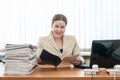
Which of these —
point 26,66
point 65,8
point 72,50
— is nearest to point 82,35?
point 65,8

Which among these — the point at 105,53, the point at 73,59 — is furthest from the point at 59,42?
the point at 105,53

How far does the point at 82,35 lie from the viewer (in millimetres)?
3803

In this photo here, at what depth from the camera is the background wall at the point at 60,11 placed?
3764 millimetres

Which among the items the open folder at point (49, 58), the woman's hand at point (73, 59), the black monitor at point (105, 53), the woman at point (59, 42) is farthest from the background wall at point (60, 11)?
the black monitor at point (105, 53)

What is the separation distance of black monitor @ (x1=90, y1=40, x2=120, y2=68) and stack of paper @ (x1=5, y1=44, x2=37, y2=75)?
522mm

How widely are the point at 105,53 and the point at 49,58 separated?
47 centimetres

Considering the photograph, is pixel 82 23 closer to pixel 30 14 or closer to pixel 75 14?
pixel 75 14

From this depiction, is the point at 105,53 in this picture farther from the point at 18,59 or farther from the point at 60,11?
the point at 60,11

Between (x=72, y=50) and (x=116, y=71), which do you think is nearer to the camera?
(x=116, y=71)

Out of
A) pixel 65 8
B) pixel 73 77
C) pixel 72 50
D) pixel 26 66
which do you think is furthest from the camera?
pixel 65 8

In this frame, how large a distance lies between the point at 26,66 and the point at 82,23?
81.3 inches

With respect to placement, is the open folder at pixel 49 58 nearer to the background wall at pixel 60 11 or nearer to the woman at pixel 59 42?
the woman at pixel 59 42

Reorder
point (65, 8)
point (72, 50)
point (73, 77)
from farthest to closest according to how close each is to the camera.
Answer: point (65, 8) → point (72, 50) → point (73, 77)

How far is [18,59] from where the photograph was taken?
1.87 metres
